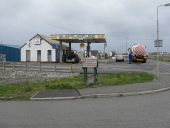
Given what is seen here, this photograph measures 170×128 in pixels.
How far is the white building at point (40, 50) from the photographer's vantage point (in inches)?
2933

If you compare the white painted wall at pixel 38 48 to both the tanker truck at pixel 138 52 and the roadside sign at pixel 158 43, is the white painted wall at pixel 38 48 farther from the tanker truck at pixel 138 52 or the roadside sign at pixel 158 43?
the roadside sign at pixel 158 43

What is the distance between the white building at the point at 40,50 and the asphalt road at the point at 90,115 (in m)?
57.6

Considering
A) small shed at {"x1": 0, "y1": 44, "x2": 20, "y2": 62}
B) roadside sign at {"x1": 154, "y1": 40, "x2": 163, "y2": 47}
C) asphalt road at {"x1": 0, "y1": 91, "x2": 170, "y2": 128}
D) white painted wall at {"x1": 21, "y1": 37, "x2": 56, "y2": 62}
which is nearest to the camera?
asphalt road at {"x1": 0, "y1": 91, "x2": 170, "y2": 128}

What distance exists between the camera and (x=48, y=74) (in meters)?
38.3

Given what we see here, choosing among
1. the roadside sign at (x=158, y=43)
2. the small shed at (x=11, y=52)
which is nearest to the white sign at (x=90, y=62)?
the roadside sign at (x=158, y=43)

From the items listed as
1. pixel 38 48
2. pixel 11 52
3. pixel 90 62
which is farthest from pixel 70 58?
pixel 90 62

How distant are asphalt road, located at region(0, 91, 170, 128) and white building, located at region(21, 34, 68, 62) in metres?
57.6

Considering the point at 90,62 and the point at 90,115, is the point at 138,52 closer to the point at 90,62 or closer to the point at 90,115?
the point at 90,62

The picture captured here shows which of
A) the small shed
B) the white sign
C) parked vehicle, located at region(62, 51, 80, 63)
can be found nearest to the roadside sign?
the white sign

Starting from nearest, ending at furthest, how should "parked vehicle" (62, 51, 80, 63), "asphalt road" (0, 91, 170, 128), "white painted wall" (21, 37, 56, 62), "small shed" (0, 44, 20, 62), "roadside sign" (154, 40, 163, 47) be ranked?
"asphalt road" (0, 91, 170, 128), "roadside sign" (154, 40, 163, 47), "parked vehicle" (62, 51, 80, 63), "white painted wall" (21, 37, 56, 62), "small shed" (0, 44, 20, 62)

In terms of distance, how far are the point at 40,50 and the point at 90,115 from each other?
204 feet

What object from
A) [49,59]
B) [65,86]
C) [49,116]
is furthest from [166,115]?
[49,59]

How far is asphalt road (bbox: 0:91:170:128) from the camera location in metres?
11.5

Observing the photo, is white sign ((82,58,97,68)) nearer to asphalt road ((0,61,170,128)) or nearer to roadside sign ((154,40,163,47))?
roadside sign ((154,40,163,47))
